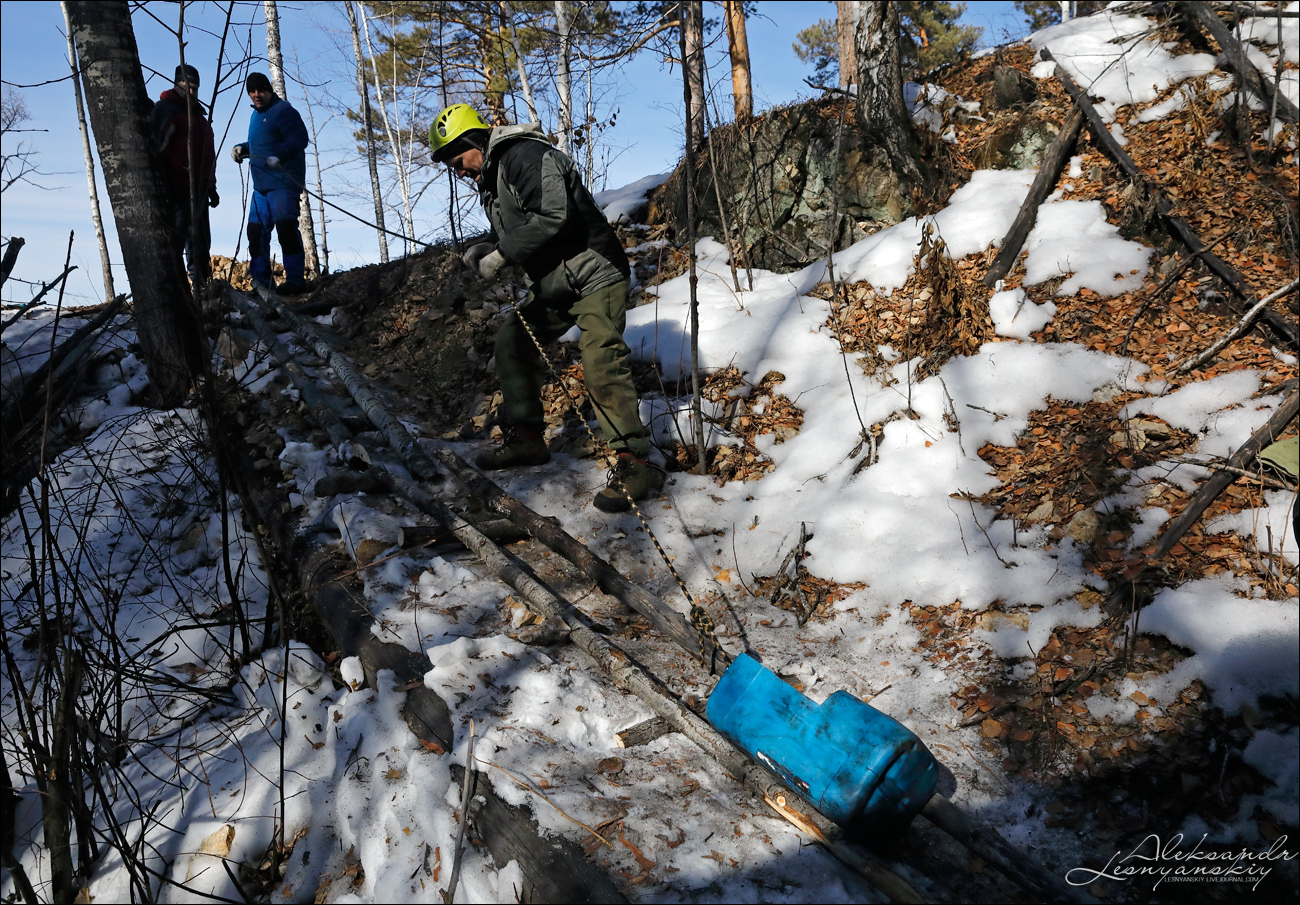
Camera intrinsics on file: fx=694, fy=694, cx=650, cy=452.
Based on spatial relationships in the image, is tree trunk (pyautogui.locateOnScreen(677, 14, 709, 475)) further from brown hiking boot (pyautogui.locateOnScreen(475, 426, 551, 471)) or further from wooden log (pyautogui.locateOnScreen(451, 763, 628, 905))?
wooden log (pyautogui.locateOnScreen(451, 763, 628, 905))

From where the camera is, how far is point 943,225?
245 inches

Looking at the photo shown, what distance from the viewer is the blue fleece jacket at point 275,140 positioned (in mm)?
8453

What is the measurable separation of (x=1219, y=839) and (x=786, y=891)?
1.38 meters

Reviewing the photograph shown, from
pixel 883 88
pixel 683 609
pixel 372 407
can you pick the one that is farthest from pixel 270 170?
pixel 683 609

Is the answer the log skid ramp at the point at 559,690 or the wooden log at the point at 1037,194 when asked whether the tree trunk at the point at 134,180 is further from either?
the wooden log at the point at 1037,194

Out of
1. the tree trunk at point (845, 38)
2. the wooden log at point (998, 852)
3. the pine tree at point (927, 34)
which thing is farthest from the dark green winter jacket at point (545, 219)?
the pine tree at point (927, 34)

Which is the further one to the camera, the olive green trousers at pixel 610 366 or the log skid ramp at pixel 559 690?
the olive green trousers at pixel 610 366

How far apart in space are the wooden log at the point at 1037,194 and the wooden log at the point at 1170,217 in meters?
0.15

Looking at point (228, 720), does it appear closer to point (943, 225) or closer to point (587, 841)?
point (587, 841)

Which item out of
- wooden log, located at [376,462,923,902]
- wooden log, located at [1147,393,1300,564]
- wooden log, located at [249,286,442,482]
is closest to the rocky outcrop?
wooden log, located at [249,286,442,482]

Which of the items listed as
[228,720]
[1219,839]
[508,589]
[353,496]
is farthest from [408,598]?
[1219,839]

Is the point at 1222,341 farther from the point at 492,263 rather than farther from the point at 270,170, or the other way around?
the point at 270,170

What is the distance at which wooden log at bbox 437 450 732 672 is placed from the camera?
10.2ft

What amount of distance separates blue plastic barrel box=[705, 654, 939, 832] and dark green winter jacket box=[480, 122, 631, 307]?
308 centimetres
